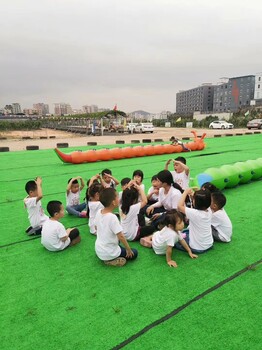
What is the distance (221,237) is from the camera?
3.88 m

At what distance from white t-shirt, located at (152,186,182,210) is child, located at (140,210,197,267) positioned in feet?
3.16

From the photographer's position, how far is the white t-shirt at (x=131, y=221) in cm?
372

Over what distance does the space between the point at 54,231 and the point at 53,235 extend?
0.18 ft

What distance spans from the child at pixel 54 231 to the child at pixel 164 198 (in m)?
1.42

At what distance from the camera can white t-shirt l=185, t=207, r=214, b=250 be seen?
346 centimetres

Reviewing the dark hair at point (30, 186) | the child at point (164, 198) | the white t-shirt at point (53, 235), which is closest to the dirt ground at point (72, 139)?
the dark hair at point (30, 186)

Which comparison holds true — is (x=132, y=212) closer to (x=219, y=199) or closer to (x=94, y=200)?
(x=94, y=200)

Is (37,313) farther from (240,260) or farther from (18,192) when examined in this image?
(18,192)

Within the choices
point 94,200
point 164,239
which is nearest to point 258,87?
point 94,200

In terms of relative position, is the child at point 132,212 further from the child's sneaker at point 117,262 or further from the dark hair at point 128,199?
the child's sneaker at point 117,262

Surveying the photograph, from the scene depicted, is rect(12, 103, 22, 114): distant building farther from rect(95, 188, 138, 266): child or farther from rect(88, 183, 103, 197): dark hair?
rect(95, 188, 138, 266): child

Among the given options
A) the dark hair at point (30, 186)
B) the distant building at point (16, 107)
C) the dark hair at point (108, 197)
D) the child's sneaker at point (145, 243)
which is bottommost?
the child's sneaker at point (145, 243)

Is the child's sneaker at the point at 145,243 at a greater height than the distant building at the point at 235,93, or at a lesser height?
lesser

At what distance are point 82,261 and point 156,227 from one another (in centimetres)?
130
